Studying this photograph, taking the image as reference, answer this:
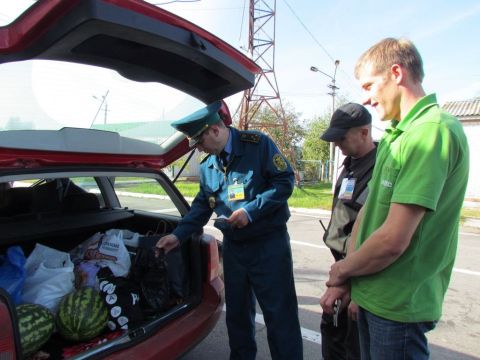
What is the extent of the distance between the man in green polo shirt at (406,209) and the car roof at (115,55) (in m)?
0.84

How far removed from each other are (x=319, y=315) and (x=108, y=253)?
80.4 inches

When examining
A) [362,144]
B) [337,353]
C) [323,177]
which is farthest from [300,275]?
[323,177]

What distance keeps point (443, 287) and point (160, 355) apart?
139cm

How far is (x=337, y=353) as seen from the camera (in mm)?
2297

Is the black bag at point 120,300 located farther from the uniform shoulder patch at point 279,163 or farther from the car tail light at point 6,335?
the uniform shoulder patch at point 279,163

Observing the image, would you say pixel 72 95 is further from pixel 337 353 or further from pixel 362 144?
pixel 337 353

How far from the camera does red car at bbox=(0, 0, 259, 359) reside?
153 cm

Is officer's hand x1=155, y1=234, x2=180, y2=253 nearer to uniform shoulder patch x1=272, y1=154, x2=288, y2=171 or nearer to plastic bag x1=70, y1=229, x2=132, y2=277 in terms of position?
plastic bag x1=70, y1=229, x2=132, y2=277

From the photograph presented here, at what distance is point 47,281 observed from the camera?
218 cm

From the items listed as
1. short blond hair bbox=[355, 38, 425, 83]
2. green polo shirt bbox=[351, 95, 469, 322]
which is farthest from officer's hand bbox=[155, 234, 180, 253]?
short blond hair bbox=[355, 38, 425, 83]

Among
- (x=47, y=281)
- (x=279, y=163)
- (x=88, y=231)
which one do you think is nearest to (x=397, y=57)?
(x=279, y=163)

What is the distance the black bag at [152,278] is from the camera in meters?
2.40

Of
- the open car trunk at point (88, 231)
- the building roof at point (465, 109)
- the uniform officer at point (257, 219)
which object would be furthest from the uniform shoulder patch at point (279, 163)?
the building roof at point (465, 109)

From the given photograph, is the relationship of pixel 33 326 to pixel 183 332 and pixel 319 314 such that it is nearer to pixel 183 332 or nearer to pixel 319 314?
pixel 183 332
